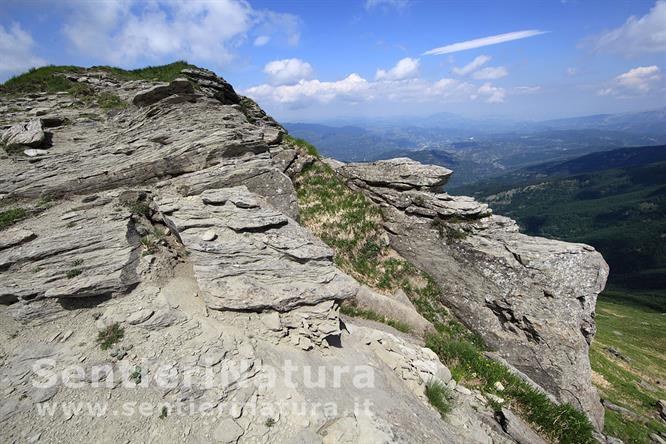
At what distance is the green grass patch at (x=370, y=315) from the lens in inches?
591

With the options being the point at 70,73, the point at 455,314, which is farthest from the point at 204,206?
the point at 70,73

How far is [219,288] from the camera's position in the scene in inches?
429

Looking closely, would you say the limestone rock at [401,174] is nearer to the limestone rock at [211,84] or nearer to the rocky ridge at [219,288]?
the rocky ridge at [219,288]

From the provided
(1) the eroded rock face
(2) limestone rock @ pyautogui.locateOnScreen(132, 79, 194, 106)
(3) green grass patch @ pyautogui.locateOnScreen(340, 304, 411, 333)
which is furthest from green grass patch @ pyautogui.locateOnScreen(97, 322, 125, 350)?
(2) limestone rock @ pyautogui.locateOnScreen(132, 79, 194, 106)

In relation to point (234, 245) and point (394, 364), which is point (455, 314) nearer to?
point (394, 364)

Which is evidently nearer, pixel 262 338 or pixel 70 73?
pixel 262 338

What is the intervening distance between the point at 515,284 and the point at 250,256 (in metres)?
15.7

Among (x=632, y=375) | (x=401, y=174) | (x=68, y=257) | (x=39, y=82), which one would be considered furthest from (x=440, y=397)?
(x=632, y=375)

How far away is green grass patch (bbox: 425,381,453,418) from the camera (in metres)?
10.4

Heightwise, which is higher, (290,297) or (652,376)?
(290,297)

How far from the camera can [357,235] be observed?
2133 centimetres

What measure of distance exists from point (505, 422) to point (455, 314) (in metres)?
9.02

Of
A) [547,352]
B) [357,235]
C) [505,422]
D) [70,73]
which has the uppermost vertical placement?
[70,73]

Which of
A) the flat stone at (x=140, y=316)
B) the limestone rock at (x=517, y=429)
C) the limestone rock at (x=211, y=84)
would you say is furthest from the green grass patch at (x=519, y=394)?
the limestone rock at (x=211, y=84)
